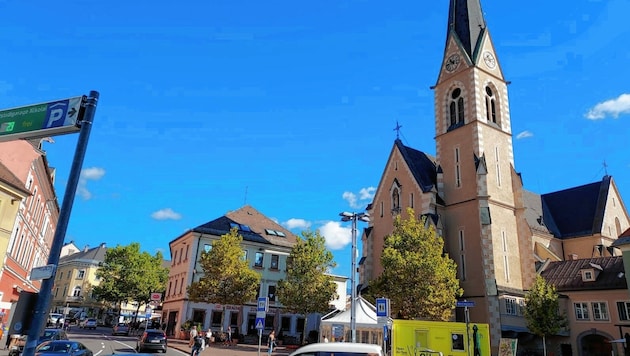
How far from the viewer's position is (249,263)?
4562 cm

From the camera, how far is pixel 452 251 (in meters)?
37.4

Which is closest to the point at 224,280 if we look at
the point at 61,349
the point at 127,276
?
the point at 61,349

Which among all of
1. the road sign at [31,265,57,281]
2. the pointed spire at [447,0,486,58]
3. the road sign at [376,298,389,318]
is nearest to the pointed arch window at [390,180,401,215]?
the pointed spire at [447,0,486,58]

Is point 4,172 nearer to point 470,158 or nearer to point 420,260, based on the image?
point 420,260

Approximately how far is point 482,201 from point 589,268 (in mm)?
9919

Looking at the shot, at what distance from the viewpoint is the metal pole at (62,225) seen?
6.86 meters

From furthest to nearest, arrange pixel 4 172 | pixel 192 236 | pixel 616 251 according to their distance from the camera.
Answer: pixel 192 236 → pixel 616 251 → pixel 4 172

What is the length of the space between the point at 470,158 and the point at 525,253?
912cm

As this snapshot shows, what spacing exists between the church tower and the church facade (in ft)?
0.29

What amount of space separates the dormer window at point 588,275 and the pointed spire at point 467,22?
2168 centimetres

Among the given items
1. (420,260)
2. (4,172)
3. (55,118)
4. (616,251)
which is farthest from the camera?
(616,251)

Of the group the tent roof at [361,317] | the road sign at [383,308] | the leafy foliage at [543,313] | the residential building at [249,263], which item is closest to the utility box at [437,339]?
the tent roof at [361,317]

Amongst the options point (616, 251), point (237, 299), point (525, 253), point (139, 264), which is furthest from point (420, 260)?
point (139, 264)

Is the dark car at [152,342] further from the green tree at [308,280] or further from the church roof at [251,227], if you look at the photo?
the church roof at [251,227]
